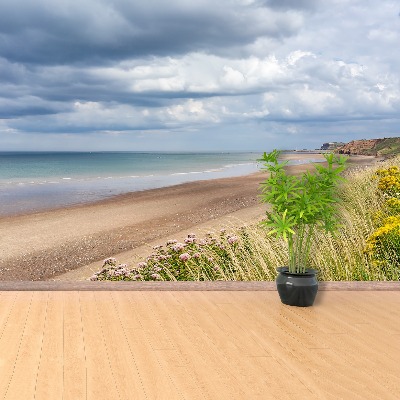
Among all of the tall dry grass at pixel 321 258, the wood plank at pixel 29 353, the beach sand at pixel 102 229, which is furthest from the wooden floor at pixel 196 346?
the beach sand at pixel 102 229

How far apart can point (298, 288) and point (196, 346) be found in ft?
4.46

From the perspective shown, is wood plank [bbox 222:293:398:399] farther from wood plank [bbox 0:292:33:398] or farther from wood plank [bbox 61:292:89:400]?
wood plank [bbox 0:292:33:398]

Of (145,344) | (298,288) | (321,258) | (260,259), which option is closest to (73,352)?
(145,344)

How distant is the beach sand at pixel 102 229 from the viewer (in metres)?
10.7

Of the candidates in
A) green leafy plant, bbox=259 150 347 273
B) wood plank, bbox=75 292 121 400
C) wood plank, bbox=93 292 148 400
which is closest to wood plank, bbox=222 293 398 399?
green leafy plant, bbox=259 150 347 273

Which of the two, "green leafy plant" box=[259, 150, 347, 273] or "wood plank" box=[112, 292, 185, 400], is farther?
"green leafy plant" box=[259, 150, 347, 273]

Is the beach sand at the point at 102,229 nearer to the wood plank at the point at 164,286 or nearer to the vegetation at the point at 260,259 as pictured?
the vegetation at the point at 260,259

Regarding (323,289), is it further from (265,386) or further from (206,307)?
(265,386)

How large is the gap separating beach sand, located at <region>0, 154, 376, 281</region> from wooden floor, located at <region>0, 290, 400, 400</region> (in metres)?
2.73

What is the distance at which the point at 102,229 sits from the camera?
14.8m

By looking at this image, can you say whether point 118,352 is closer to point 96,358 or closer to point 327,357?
point 96,358

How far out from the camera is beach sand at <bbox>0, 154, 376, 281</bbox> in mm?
10711

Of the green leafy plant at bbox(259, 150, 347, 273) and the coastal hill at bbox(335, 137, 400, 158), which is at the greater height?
the coastal hill at bbox(335, 137, 400, 158)

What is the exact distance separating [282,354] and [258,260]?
3.11 m
